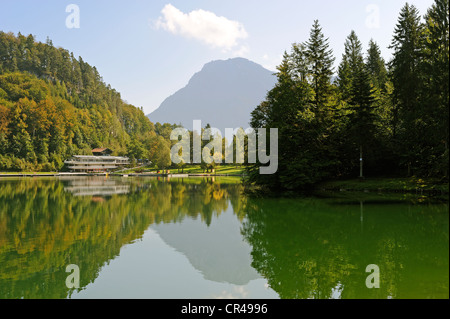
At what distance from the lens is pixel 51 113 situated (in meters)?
127

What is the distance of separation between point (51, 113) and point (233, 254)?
135245 millimetres

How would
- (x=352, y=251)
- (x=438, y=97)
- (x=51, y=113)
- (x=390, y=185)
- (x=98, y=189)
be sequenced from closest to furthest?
1. (x=352, y=251)
2. (x=438, y=97)
3. (x=390, y=185)
4. (x=98, y=189)
5. (x=51, y=113)

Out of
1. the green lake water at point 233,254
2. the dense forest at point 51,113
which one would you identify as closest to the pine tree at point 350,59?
the green lake water at point 233,254

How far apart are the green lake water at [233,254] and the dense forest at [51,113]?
85480 millimetres

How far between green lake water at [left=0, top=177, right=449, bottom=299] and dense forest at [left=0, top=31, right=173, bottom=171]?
280ft

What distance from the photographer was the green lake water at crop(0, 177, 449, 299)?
896 centimetres

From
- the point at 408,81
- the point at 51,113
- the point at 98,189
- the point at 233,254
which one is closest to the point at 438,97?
the point at 408,81

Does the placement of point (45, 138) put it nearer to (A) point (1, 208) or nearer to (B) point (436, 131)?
(A) point (1, 208)

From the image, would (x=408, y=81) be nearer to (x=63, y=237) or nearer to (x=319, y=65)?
(x=319, y=65)

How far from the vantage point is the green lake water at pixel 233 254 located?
8961mm

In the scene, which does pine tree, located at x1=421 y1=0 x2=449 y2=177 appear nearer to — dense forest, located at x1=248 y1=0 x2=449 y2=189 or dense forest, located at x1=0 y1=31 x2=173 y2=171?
dense forest, located at x1=248 y1=0 x2=449 y2=189
